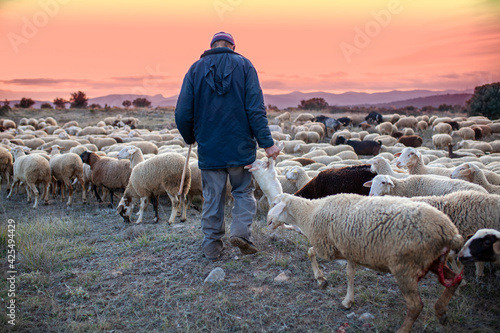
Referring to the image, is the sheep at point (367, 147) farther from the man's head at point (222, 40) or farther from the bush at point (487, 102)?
the bush at point (487, 102)

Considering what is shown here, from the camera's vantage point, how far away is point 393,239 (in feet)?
10.9

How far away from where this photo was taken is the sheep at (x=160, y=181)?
25.3 ft

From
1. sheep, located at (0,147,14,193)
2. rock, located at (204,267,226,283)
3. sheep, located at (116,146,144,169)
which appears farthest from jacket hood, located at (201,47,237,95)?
sheep, located at (0,147,14,193)

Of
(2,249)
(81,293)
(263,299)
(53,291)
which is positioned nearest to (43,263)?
(53,291)

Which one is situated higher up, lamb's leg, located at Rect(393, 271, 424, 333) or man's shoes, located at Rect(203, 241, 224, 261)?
lamb's leg, located at Rect(393, 271, 424, 333)

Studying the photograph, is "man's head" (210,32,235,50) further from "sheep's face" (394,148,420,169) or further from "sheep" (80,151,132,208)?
"sheep" (80,151,132,208)

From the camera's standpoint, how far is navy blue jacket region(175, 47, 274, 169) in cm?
486

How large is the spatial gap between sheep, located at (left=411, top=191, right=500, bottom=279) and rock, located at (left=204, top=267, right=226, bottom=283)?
2747 mm

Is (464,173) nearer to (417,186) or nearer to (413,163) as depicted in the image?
(413,163)

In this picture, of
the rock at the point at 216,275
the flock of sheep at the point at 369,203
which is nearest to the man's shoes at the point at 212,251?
the rock at the point at 216,275

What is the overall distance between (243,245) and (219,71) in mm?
2389

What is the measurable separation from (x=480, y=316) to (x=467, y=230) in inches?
36.4

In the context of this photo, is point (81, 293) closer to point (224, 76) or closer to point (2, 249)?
point (2, 249)

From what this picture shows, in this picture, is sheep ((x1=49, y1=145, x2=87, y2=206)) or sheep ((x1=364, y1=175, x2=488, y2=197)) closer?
sheep ((x1=364, y1=175, x2=488, y2=197))
